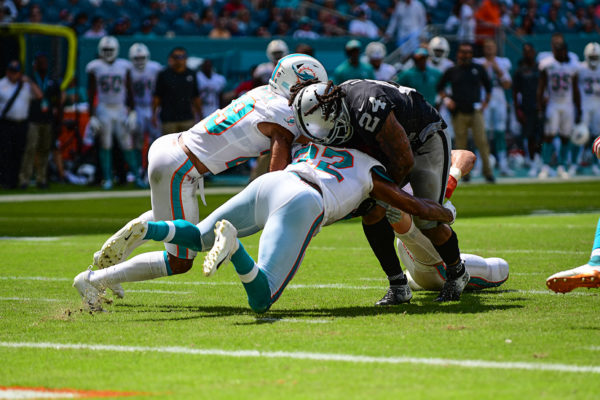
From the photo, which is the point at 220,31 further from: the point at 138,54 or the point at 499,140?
the point at 499,140

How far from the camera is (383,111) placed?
561cm

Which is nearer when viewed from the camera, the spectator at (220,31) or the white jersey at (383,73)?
the white jersey at (383,73)

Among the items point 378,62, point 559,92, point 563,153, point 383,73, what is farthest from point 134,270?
point 563,153

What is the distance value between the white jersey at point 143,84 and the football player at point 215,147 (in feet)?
35.6

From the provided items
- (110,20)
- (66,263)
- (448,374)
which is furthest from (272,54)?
(448,374)

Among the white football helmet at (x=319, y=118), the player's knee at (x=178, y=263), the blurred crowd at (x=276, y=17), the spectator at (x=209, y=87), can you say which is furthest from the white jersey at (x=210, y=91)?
the white football helmet at (x=319, y=118)

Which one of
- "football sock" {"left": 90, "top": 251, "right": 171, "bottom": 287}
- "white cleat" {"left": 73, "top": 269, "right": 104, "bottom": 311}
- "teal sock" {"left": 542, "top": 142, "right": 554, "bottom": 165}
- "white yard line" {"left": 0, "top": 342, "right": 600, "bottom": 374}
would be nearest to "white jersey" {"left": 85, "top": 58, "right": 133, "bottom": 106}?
"teal sock" {"left": 542, "top": 142, "right": 554, "bottom": 165}

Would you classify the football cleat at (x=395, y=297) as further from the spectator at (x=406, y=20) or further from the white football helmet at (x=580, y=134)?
the spectator at (x=406, y=20)

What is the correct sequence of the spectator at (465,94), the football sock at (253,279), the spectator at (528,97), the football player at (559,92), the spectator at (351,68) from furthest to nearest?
the spectator at (528,97) → the football player at (559,92) → the spectator at (465,94) → the spectator at (351,68) → the football sock at (253,279)

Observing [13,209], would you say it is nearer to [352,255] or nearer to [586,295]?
[352,255]

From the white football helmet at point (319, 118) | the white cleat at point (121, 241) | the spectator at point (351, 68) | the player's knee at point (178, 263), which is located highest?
the white football helmet at point (319, 118)

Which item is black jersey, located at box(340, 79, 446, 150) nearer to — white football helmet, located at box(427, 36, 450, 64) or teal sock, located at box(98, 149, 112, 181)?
teal sock, located at box(98, 149, 112, 181)

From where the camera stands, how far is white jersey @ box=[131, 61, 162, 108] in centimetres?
1709

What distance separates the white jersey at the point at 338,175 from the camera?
5.54 metres
